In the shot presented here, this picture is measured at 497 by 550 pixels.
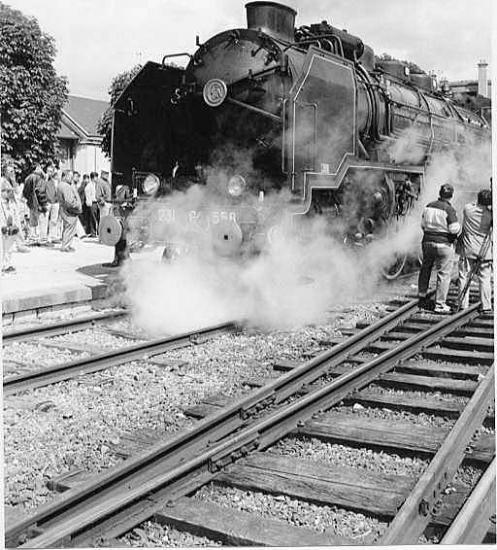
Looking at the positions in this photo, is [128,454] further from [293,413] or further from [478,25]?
[478,25]

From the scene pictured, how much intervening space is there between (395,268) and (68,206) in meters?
4.60

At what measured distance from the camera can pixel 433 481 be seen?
2809 mm

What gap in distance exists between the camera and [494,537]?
2.53 metres

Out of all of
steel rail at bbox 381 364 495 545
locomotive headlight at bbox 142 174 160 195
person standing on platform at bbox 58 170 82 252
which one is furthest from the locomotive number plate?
person standing on platform at bbox 58 170 82 252

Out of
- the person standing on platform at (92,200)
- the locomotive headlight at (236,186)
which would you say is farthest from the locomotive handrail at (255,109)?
the person standing on platform at (92,200)

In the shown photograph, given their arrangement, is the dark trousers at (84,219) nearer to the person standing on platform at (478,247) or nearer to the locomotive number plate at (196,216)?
the locomotive number plate at (196,216)

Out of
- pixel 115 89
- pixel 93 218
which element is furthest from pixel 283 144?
pixel 93 218

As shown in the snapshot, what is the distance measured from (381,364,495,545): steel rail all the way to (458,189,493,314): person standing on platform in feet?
9.08

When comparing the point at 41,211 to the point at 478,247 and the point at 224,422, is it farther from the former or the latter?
the point at 224,422

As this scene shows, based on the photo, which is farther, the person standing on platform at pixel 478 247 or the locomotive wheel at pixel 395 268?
the locomotive wheel at pixel 395 268

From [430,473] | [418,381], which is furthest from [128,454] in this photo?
[418,381]

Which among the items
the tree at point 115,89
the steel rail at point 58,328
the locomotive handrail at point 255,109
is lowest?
the steel rail at point 58,328

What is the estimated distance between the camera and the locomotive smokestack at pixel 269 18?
21.8 feet

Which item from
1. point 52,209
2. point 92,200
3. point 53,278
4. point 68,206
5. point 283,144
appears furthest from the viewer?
point 92,200
